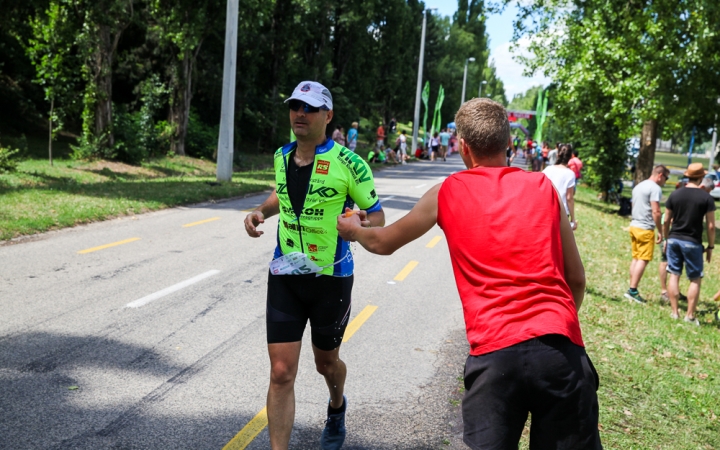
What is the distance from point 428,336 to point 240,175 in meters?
19.2

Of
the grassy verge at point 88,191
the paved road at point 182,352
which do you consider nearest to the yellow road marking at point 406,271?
the paved road at point 182,352

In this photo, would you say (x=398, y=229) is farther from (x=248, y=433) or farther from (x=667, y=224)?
(x=667, y=224)

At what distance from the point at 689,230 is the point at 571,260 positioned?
7.81 meters

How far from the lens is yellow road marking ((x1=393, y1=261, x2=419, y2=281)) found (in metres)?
10.6

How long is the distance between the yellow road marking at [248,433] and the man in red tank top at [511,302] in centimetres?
224

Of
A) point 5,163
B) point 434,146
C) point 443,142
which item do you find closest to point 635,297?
point 5,163

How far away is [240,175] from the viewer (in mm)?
25922

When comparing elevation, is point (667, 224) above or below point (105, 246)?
above

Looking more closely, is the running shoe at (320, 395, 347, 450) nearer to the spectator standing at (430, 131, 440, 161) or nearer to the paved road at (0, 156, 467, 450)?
the paved road at (0, 156, 467, 450)

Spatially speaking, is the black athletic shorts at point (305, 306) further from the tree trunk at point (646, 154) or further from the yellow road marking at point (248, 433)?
the tree trunk at point (646, 154)

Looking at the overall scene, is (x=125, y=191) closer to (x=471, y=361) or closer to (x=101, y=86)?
(x=101, y=86)

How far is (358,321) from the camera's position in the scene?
25.9 feet

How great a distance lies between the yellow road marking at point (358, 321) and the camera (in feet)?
24.3

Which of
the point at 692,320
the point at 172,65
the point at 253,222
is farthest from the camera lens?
the point at 172,65
